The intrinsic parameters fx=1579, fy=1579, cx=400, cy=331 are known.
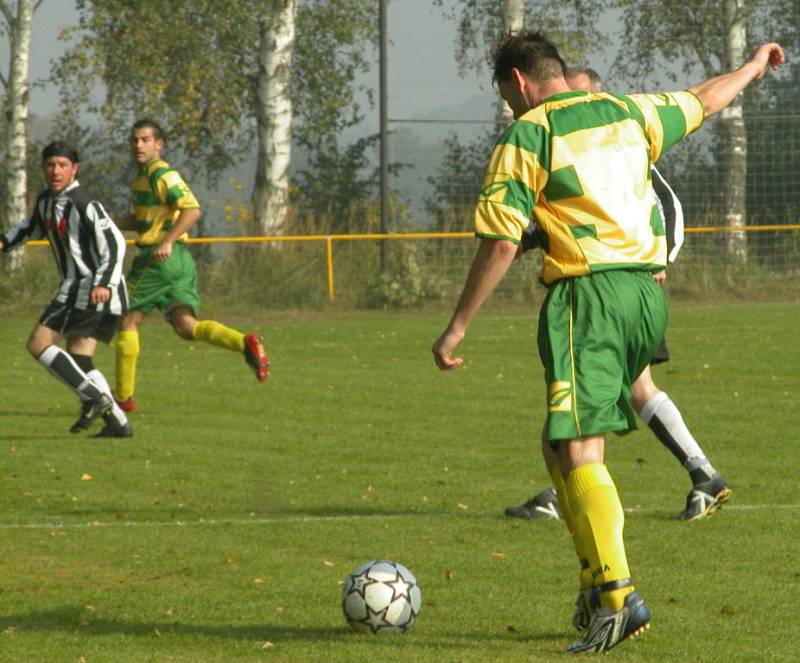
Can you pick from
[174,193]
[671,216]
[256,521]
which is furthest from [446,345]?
[174,193]

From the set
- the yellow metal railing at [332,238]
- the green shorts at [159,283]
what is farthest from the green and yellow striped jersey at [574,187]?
the yellow metal railing at [332,238]

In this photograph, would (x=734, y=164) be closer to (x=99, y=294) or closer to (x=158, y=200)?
(x=158, y=200)

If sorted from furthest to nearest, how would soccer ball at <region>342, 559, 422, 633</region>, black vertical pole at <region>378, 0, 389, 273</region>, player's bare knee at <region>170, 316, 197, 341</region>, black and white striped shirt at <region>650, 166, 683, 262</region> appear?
black vertical pole at <region>378, 0, 389, 273</region> → player's bare knee at <region>170, 316, 197, 341</region> → black and white striped shirt at <region>650, 166, 683, 262</region> → soccer ball at <region>342, 559, 422, 633</region>

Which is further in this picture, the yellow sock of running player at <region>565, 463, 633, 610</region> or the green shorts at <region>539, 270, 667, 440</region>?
the green shorts at <region>539, 270, 667, 440</region>

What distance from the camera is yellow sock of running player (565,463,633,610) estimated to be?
4477 millimetres

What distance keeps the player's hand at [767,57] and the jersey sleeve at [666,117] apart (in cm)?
46

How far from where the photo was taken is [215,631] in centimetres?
496

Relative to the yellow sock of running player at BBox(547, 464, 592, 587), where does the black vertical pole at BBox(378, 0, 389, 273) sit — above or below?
above

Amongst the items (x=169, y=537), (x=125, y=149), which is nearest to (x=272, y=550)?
(x=169, y=537)

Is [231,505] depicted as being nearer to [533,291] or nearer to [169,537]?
[169,537]

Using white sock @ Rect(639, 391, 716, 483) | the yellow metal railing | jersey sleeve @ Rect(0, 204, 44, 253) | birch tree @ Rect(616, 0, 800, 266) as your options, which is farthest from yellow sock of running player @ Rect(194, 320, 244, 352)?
birch tree @ Rect(616, 0, 800, 266)

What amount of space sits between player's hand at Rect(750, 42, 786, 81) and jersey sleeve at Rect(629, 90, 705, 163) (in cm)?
46

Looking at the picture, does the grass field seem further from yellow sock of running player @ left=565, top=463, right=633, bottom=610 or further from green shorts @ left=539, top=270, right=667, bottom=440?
green shorts @ left=539, top=270, right=667, bottom=440

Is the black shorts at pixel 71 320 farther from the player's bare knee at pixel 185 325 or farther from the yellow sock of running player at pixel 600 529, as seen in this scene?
the yellow sock of running player at pixel 600 529
